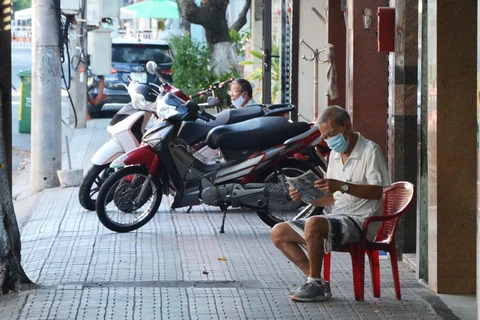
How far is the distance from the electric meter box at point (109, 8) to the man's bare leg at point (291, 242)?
39.4 feet

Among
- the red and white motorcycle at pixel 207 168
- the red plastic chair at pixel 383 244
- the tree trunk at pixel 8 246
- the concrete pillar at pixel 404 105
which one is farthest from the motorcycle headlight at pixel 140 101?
the red plastic chair at pixel 383 244

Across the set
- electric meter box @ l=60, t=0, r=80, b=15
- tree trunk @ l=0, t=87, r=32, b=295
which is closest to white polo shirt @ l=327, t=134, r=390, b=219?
tree trunk @ l=0, t=87, r=32, b=295

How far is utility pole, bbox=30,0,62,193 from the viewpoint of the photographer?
13.2 m

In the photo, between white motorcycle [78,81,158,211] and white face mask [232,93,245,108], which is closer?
white motorcycle [78,81,158,211]

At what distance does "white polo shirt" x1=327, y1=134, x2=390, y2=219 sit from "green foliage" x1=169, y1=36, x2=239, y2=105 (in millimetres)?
13465

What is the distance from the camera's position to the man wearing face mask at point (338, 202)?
6.62 metres

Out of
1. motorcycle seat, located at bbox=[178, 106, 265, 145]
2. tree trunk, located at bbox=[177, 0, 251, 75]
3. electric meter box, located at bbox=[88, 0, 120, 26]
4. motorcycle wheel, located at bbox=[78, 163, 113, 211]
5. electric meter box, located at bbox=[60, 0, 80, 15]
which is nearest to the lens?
motorcycle seat, located at bbox=[178, 106, 265, 145]

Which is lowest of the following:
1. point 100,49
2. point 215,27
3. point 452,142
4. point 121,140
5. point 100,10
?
point 121,140

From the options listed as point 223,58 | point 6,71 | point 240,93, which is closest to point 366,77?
point 240,93

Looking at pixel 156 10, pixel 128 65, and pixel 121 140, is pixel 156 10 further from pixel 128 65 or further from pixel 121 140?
pixel 121 140

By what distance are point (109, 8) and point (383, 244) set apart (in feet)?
40.8

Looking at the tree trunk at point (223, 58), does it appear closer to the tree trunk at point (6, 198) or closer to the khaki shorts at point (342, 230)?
the tree trunk at point (6, 198)

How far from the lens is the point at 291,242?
22.6 ft

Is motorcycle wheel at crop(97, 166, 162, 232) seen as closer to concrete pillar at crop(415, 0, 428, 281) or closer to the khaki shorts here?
concrete pillar at crop(415, 0, 428, 281)
